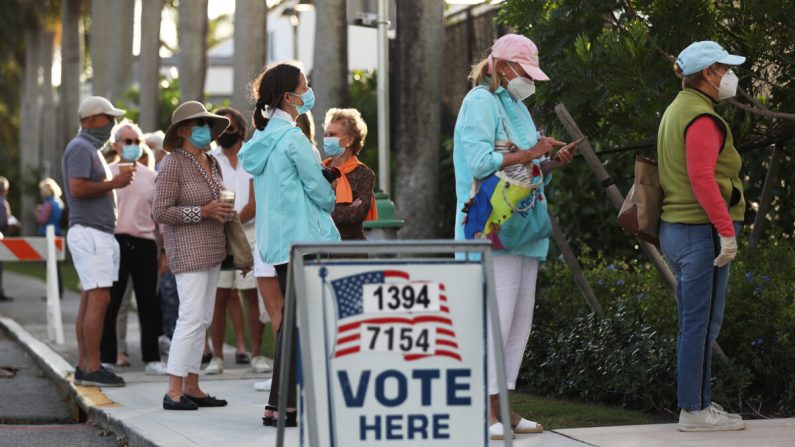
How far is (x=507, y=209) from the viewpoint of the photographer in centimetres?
704

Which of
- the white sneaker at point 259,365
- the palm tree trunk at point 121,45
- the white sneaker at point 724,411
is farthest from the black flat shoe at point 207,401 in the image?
the palm tree trunk at point 121,45

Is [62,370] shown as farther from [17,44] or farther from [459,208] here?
[17,44]

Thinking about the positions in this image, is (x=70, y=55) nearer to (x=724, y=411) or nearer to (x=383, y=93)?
(x=383, y=93)

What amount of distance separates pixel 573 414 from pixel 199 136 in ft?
9.57

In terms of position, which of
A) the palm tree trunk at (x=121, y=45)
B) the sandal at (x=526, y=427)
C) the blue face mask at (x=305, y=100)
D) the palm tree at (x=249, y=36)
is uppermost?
the palm tree trunk at (x=121, y=45)

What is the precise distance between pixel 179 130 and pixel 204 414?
1801 millimetres

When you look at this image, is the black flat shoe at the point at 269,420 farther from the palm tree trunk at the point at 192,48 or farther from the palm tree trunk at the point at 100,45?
the palm tree trunk at the point at 100,45

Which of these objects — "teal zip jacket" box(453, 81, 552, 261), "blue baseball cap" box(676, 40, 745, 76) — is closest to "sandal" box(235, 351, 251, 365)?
"teal zip jacket" box(453, 81, 552, 261)

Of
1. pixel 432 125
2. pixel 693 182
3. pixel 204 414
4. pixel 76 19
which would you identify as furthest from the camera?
pixel 76 19

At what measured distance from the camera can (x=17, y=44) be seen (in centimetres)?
5659

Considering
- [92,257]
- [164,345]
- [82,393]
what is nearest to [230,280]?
[164,345]

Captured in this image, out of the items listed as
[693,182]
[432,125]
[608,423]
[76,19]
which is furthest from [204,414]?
[76,19]

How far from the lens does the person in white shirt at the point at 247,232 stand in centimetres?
1070

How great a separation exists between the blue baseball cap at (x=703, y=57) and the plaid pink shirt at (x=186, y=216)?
3156 millimetres
